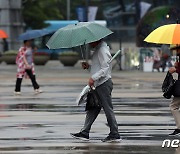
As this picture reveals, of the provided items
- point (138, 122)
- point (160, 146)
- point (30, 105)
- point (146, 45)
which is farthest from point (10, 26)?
point (160, 146)

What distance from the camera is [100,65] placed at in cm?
1324

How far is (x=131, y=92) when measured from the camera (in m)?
24.9

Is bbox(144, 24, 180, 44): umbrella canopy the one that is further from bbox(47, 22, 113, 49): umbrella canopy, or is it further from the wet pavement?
the wet pavement

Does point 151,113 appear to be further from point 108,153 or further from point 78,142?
point 108,153

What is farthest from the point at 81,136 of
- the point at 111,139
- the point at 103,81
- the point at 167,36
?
the point at 167,36

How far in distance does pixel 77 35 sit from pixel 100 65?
2.27 ft

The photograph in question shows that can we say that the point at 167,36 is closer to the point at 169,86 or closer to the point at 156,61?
the point at 169,86

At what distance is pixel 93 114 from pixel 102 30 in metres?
1.52

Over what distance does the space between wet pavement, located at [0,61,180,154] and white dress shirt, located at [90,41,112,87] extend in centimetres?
109

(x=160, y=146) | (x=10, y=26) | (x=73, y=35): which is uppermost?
(x=73, y=35)

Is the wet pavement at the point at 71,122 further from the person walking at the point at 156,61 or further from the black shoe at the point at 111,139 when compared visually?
the person walking at the point at 156,61

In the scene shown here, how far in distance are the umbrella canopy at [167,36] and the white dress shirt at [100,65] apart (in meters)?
0.88

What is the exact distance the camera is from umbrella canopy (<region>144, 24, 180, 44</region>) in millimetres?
13427

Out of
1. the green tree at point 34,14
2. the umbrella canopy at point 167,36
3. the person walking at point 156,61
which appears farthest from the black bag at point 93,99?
the green tree at point 34,14
